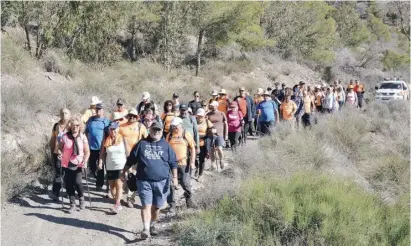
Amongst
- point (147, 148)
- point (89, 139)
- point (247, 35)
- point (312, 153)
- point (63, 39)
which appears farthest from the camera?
point (247, 35)

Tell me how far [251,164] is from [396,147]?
7667 mm

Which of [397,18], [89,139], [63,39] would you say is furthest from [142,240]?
[397,18]

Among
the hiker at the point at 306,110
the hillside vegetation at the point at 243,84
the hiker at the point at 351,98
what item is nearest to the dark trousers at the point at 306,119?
the hiker at the point at 306,110

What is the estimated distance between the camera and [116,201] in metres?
8.12

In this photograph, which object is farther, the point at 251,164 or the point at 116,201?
the point at 251,164

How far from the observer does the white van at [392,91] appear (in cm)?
2633

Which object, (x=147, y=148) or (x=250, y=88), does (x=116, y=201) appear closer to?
(x=147, y=148)

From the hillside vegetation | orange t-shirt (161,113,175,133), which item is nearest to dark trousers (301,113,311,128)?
the hillside vegetation

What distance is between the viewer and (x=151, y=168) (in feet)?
22.0

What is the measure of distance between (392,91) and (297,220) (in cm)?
2237

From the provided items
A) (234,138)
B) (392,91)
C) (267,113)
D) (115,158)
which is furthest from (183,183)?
(392,91)

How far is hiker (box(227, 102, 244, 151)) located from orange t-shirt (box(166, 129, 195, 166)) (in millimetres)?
3364

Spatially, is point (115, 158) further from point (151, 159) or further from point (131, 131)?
point (151, 159)

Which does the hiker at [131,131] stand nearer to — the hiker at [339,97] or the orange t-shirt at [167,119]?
the orange t-shirt at [167,119]
